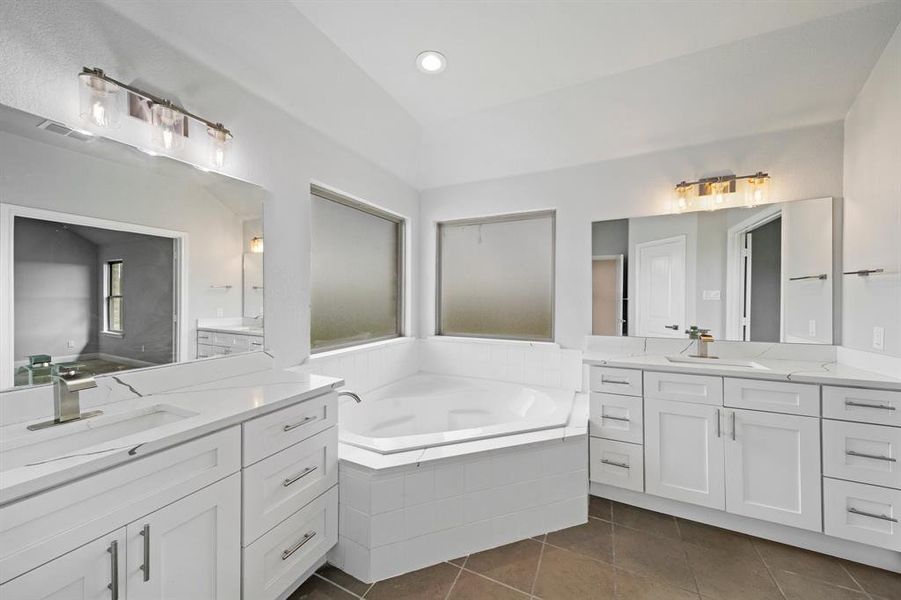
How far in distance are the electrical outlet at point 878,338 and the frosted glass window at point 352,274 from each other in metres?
3.13

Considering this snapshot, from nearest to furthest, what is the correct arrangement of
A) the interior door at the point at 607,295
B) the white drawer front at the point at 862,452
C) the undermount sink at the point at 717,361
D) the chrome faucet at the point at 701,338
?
the white drawer front at the point at 862,452
the undermount sink at the point at 717,361
the chrome faucet at the point at 701,338
the interior door at the point at 607,295

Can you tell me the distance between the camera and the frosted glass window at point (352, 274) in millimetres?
2588

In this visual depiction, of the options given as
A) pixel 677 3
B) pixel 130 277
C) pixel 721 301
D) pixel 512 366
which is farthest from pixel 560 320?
pixel 130 277

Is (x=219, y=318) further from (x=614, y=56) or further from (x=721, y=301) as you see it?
(x=721, y=301)

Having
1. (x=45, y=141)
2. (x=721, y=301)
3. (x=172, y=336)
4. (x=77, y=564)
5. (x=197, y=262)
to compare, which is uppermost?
(x=45, y=141)

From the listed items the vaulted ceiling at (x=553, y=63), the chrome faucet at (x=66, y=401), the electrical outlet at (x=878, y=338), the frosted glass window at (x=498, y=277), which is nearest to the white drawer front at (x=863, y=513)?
the electrical outlet at (x=878, y=338)

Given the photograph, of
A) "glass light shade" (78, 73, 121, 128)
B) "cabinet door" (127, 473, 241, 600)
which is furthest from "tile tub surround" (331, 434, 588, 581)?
"glass light shade" (78, 73, 121, 128)

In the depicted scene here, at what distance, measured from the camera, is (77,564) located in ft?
2.89

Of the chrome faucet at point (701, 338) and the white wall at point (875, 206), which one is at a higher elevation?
the white wall at point (875, 206)

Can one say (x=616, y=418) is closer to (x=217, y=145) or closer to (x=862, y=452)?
(x=862, y=452)

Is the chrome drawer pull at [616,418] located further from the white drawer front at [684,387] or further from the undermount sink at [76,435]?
the undermount sink at [76,435]

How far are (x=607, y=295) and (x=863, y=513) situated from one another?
→ 1.69 meters

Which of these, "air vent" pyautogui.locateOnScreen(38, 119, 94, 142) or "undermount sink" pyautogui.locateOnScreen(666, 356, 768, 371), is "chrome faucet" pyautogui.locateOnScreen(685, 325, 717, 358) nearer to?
"undermount sink" pyautogui.locateOnScreen(666, 356, 768, 371)

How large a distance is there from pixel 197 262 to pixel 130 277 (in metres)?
0.28
